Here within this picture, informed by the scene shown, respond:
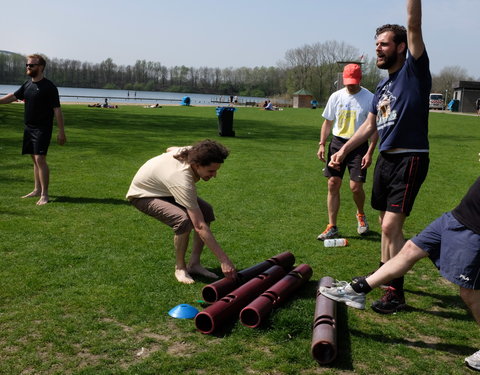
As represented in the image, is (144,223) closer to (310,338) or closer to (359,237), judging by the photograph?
(359,237)

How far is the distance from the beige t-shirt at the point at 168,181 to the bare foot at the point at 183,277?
0.81 meters

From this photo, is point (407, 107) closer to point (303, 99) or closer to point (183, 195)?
point (183, 195)

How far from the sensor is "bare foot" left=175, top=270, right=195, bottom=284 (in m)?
5.07

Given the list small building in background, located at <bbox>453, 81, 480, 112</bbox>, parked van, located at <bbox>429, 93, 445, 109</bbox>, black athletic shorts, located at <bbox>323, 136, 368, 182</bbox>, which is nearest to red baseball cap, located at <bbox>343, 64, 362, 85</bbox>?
black athletic shorts, located at <bbox>323, 136, 368, 182</bbox>

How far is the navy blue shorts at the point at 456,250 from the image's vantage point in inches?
130

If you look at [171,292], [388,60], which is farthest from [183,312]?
[388,60]

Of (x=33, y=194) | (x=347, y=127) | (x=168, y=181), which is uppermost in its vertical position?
(x=347, y=127)

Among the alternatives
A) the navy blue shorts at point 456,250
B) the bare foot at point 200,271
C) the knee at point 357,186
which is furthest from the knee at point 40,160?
the navy blue shorts at point 456,250

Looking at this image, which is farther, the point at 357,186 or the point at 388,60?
the point at 357,186

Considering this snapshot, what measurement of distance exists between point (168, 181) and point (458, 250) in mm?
2639

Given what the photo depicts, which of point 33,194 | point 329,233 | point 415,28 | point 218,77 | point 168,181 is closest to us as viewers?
point 415,28

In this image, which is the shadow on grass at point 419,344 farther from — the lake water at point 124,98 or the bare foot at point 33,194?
the lake water at point 124,98

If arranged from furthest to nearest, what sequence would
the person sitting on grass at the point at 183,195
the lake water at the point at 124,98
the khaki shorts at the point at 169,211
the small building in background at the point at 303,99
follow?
the small building in background at the point at 303,99
the lake water at the point at 124,98
the khaki shorts at the point at 169,211
the person sitting on grass at the point at 183,195

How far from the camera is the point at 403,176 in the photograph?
14.7 ft
